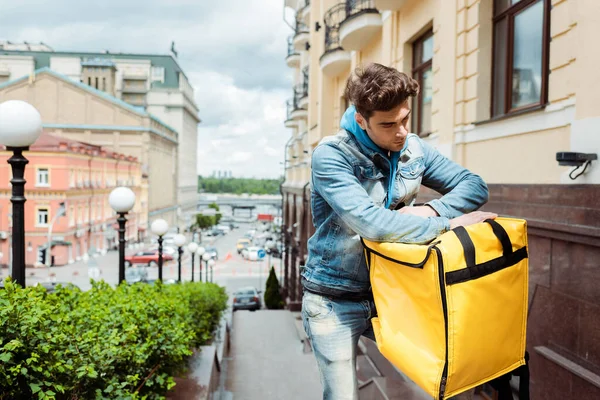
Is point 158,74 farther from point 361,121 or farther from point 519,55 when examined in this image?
point 361,121

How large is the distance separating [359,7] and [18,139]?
873 cm

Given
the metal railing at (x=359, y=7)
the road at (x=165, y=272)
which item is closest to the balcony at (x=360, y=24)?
the metal railing at (x=359, y=7)

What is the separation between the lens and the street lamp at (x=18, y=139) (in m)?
4.08

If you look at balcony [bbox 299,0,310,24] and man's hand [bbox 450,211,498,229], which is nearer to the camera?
man's hand [bbox 450,211,498,229]

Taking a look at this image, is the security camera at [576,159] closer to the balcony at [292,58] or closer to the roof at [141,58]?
the balcony at [292,58]

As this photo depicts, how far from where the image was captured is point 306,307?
2.10 m

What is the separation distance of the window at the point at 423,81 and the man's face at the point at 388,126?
20.4 ft

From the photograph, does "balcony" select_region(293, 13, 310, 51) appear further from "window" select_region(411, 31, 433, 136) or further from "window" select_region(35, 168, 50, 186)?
"window" select_region(35, 168, 50, 186)

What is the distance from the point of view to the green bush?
2646 mm

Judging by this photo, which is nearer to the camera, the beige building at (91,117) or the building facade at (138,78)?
the beige building at (91,117)

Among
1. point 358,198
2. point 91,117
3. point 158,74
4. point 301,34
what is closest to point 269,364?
point 358,198

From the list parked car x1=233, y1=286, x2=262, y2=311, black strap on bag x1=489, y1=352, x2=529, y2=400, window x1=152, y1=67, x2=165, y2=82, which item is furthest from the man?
window x1=152, y1=67, x2=165, y2=82

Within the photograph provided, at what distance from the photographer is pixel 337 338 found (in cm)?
203

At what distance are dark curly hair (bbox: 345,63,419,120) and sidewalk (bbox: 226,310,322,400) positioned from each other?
725 centimetres
